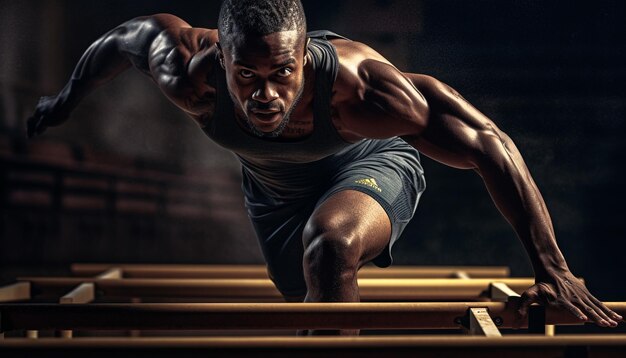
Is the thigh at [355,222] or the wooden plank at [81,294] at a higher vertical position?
the thigh at [355,222]

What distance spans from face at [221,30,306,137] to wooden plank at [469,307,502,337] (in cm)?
38

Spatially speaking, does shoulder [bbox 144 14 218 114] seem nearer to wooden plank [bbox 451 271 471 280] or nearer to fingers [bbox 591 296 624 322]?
fingers [bbox 591 296 624 322]

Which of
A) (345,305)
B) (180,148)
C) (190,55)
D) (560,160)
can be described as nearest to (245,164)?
(190,55)

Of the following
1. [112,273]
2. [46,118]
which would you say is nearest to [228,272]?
[112,273]

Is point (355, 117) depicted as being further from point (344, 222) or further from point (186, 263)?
point (186, 263)

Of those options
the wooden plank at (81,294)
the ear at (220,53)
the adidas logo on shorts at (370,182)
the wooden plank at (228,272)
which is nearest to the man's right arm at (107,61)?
the ear at (220,53)

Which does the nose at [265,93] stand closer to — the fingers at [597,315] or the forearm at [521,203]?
the forearm at [521,203]

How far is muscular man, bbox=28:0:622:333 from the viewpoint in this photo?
1150 mm

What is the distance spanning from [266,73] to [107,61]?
0.46m

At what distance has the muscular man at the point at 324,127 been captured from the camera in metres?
1.15

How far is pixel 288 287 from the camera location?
5.09 feet

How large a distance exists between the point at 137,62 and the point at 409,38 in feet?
3.83

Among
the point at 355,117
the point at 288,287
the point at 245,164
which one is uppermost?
the point at 355,117

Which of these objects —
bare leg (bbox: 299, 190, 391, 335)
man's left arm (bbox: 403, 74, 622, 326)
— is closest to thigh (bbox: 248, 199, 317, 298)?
bare leg (bbox: 299, 190, 391, 335)
